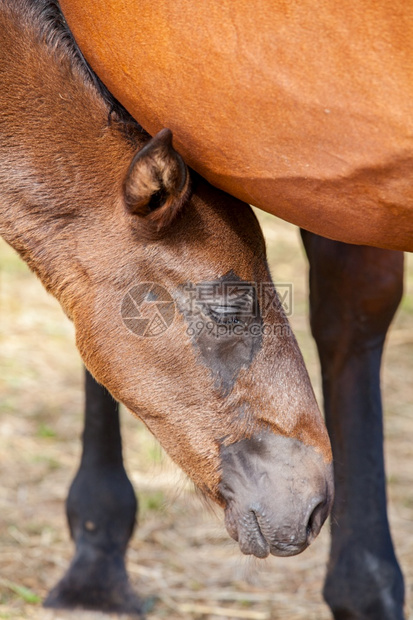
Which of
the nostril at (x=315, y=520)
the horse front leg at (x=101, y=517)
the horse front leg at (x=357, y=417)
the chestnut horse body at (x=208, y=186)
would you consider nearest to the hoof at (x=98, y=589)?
the horse front leg at (x=101, y=517)

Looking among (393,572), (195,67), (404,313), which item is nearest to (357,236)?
(195,67)

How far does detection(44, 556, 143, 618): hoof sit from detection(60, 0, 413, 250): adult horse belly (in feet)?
5.57

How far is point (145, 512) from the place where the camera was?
3619 mm

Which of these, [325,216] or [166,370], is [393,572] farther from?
[325,216]

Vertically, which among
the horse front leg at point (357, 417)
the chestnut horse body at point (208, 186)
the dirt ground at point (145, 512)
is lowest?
the dirt ground at point (145, 512)

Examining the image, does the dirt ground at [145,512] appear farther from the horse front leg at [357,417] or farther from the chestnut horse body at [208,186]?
the chestnut horse body at [208,186]

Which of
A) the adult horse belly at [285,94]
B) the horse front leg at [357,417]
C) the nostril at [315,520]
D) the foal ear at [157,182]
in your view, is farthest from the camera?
the horse front leg at [357,417]

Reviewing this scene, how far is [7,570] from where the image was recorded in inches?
122

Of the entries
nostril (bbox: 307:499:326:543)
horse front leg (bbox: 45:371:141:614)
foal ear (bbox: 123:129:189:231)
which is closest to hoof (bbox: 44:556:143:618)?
horse front leg (bbox: 45:371:141:614)

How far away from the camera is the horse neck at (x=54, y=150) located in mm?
2049

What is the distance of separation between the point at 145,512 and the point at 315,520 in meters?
1.77

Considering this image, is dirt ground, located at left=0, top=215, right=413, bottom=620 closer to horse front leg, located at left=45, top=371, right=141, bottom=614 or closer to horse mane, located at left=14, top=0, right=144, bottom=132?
horse front leg, located at left=45, top=371, right=141, bottom=614

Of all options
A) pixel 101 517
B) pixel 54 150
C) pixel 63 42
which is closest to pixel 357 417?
pixel 101 517

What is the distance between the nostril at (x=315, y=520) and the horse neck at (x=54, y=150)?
2.68 ft
